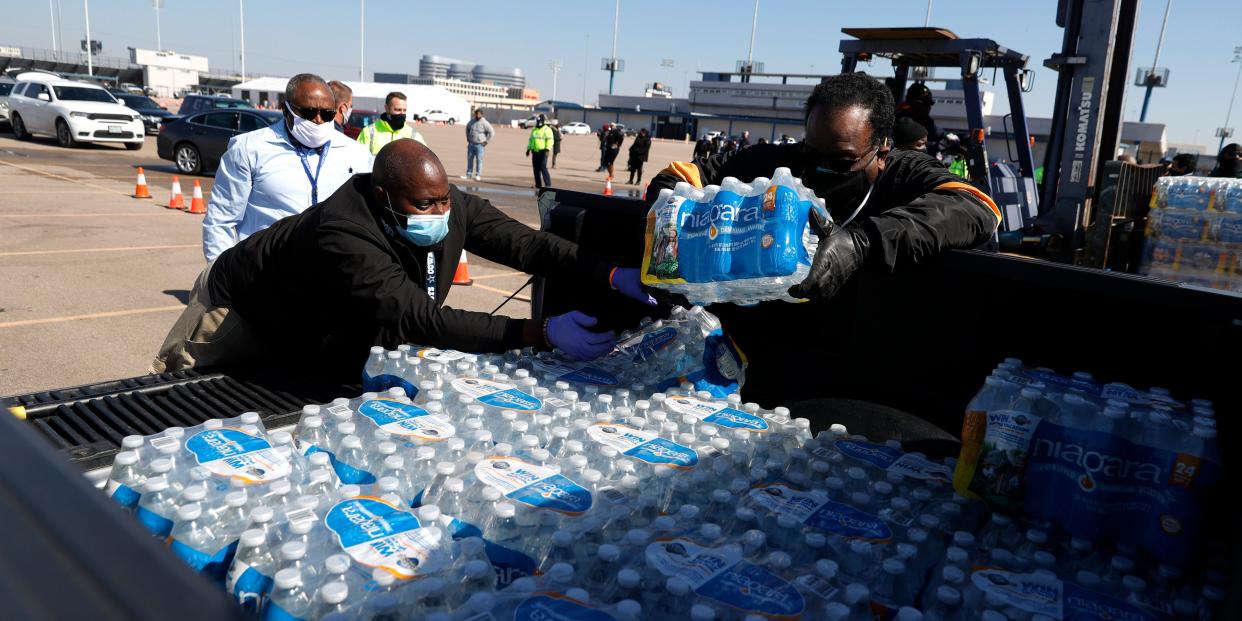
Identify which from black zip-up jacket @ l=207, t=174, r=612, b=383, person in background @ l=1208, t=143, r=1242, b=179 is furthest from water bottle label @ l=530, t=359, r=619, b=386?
person in background @ l=1208, t=143, r=1242, b=179

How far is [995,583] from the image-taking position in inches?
74.8

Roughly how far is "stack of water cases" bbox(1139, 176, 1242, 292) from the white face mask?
7484mm

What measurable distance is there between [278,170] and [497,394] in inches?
133

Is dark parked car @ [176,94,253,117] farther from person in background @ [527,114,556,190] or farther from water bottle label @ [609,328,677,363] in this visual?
water bottle label @ [609,328,677,363]

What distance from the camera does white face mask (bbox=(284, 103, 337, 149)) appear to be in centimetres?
547

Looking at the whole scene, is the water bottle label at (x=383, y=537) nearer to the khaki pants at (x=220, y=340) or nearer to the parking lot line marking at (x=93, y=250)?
the khaki pants at (x=220, y=340)

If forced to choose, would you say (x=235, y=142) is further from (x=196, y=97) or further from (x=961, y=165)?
(x=196, y=97)

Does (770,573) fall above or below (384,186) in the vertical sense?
below

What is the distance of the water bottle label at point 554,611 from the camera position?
162 cm

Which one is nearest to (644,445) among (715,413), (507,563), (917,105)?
(715,413)

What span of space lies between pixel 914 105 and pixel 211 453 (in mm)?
8004

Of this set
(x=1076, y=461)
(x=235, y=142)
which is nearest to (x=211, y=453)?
(x=1076, y=461)

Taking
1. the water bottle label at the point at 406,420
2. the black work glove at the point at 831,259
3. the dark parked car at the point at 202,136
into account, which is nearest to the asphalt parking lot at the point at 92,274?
the dark parked car at the point at 202,136

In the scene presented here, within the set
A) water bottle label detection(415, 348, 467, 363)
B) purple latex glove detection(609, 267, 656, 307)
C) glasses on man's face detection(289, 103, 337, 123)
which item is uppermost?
glasses on man's face detection(289, 103, 337, 123)
